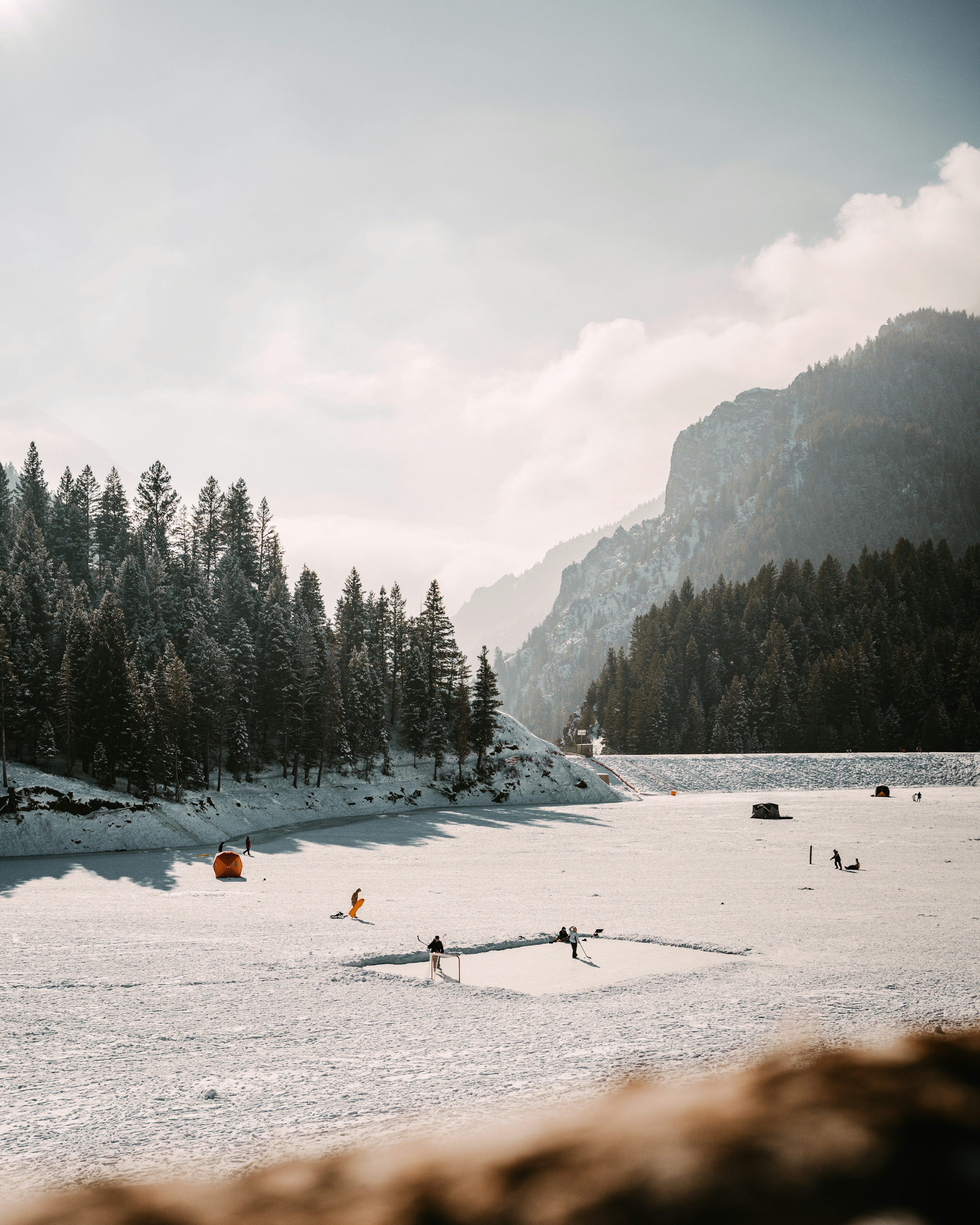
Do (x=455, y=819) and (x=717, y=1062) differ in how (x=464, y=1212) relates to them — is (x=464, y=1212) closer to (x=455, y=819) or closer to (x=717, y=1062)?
(x=717, y=1062)

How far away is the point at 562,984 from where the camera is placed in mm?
17953

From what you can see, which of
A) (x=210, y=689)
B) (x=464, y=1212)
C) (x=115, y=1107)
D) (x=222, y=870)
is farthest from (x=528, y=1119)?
(x=210, y=689)

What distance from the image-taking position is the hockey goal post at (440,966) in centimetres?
1877

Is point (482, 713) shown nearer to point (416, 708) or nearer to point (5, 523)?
point (416, 708)

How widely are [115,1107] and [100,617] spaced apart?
166 feet

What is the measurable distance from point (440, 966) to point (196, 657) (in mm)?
48607

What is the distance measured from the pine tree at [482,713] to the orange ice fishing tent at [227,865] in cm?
3922

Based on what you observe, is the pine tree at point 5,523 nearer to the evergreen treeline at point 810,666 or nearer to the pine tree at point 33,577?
the pine tree at point 33,577

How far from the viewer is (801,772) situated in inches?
3039

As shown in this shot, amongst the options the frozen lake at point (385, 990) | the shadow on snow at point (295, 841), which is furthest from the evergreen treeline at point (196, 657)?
the frozen lake at point (385, 990)

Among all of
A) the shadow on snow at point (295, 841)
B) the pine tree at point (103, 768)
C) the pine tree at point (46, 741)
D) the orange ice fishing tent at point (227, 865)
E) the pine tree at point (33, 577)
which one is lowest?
the shadow on snow at point (295, 841)

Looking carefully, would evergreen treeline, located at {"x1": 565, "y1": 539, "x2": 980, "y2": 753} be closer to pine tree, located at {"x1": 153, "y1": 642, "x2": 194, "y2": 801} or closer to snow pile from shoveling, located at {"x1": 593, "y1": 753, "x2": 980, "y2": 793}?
snow pile from shoveling, located at {"x1": 593, "y1": 753, "x2": 980, "y2": 793}

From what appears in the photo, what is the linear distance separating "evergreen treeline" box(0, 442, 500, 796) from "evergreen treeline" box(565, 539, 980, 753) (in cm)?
4628

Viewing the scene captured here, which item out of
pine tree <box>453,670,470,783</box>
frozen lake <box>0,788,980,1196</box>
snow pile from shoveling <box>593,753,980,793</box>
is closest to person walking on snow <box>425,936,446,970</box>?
frozen lake <box>0,788,980,1196</box>
